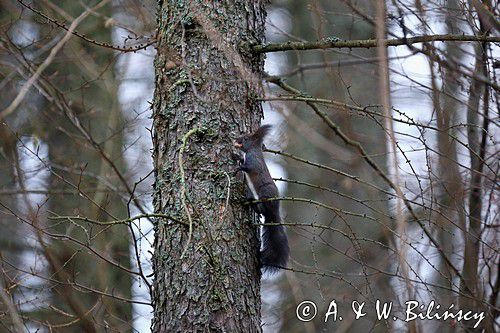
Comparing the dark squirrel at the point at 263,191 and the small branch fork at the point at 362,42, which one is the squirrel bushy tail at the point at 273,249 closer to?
the dark squirrel at the point at 263,191

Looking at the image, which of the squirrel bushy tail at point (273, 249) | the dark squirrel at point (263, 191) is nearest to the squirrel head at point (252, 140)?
the dark squirrel at point (263, 191)

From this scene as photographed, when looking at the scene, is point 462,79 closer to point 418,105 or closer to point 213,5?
point 418,105

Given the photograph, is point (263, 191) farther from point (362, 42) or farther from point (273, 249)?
point (362, 42)

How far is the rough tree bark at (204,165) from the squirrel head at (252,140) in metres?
0.04

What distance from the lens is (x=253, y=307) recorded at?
314cm

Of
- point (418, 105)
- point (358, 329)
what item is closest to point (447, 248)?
point (418, 105)

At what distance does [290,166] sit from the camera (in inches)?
276

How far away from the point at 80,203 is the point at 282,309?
2126mm

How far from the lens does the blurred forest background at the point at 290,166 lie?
128 inches

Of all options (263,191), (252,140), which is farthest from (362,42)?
(263,191)

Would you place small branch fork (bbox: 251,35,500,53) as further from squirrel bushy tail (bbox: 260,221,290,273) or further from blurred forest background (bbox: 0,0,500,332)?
squirrel bushy tail (bbox: 260,221,290,273)

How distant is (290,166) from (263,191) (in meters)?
3.79

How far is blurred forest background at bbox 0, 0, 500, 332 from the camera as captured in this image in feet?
10.7

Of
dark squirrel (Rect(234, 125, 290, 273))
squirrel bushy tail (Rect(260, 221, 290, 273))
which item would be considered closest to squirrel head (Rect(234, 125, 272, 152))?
dark squirrel (Rect(234, 125, 290, 273))
